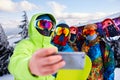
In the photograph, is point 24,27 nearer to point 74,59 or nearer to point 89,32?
point 89,32

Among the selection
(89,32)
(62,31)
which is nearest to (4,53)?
(62,31)

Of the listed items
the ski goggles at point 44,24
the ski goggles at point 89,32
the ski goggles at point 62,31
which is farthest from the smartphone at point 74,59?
the ski goggles at point 62,31

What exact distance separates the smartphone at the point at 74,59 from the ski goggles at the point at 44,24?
1233 millimetres

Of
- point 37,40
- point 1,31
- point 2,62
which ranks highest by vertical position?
point 37,40

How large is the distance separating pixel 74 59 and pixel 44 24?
136cm

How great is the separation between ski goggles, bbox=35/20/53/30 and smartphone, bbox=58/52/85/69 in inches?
48.5

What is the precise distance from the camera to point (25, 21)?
1034 inches

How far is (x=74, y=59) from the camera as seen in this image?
5.11ft

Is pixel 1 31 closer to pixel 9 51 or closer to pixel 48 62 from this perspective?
pixel 9 51

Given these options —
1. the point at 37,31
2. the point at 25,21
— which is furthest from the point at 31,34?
the point at 25,21

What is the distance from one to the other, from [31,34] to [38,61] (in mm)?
1481

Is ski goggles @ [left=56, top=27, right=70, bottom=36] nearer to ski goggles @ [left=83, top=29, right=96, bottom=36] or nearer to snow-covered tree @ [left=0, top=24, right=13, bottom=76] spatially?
ski goggles @ [left=83, top=29, right=96, bottom=36]

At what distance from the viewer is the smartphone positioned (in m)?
1.55

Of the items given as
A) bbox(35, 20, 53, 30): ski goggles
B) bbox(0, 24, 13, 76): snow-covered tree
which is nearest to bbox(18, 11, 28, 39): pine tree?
bbox(0, 24, 13, 76): snow-covered tree
